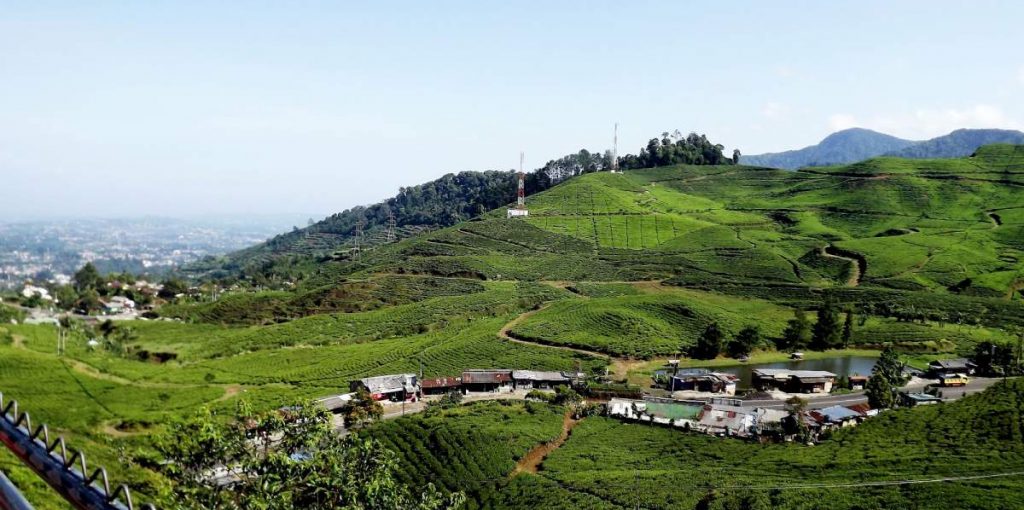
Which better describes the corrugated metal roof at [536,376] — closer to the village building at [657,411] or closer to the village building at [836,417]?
the village building at [657,411]

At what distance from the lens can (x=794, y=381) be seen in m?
40.2

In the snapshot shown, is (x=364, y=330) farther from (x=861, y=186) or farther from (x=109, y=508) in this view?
(x=861, y=186)

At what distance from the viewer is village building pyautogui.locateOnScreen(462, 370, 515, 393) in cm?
4019

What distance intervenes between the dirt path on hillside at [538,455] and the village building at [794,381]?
16.4 m

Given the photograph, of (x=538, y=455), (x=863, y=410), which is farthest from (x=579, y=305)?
(x=538, y=455)

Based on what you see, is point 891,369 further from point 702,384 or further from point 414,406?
point 414,406

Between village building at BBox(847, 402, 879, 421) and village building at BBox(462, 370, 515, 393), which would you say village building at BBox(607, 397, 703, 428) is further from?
village building at BBox(847, 402, 879, 421)

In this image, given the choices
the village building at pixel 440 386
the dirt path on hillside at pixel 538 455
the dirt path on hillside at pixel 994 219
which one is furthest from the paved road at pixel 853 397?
the dirt path on hillside at pixel 994 219

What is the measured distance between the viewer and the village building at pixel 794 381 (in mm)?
39875

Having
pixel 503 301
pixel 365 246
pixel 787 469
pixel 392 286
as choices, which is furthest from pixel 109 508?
pixel 365 246

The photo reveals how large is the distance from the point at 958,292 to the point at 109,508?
72.3 m

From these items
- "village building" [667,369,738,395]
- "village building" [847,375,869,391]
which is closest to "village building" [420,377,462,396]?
"village building" [667,369,738,395]

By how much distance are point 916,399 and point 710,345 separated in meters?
14.1

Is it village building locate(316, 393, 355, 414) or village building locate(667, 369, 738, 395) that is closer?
village building locate(316, 393, 355, 414)
